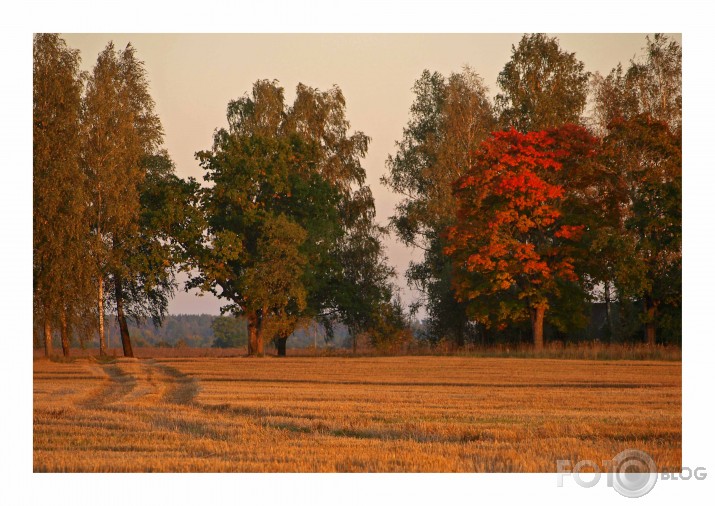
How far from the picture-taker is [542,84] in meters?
51.7

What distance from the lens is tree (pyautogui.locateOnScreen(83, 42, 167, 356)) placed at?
143ft

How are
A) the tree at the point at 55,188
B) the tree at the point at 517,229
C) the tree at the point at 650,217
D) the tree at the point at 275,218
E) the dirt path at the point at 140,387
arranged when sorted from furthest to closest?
the tree at the point at 275,218 < the tree at the point at 517,229 < the tree at the point at 650,217 < the tree at the point at 55,188 < the dirt path at the point at 140,387

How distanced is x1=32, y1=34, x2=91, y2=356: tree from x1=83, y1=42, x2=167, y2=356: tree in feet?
11.2

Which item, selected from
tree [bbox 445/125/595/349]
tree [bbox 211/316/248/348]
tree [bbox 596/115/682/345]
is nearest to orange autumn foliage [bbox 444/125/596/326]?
tree [bbox 445/125/595/349]

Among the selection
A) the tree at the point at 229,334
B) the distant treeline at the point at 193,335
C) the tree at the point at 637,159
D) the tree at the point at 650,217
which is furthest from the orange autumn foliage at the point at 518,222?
the tree at the point at 229,334

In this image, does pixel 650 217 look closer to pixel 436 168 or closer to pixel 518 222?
pixel 518 222

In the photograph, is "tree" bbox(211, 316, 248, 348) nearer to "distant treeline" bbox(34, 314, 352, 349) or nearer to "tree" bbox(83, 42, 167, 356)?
"distant treeline" bbox(34, 314, 352, 349)

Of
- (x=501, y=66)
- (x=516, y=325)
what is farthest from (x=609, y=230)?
(x=501, y=66)

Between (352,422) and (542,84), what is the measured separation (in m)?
38.4

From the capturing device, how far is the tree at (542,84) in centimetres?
5078

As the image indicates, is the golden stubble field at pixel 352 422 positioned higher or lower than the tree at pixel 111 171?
lower
